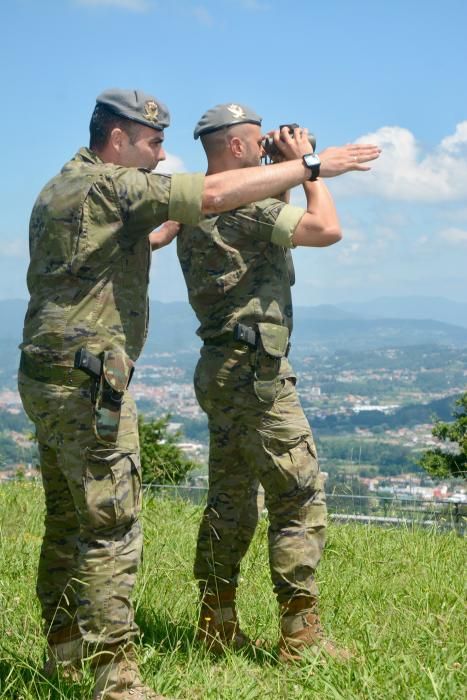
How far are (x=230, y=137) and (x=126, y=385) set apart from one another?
1.38 metres

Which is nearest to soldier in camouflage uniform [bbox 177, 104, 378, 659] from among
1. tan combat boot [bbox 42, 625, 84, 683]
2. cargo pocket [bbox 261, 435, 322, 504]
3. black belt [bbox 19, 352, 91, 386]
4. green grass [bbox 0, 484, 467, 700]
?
cargo pocket [bbox 261, 435, 322, 504]

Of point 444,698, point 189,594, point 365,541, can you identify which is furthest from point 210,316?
point 365,541

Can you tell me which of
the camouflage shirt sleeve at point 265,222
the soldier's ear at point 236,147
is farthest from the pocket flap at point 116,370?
the soldier's ear at point 236,147

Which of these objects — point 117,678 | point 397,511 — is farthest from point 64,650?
point 397,511

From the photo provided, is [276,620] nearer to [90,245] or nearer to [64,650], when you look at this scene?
[64,650]

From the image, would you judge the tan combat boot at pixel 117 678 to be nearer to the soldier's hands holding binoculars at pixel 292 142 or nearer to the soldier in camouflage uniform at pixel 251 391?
the soldier in camouflage uniform at pixel 251 391

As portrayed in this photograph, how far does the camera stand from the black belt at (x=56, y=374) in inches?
138

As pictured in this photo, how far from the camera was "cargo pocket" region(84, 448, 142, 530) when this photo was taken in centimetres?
339

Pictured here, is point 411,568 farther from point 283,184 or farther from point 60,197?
point 60,197

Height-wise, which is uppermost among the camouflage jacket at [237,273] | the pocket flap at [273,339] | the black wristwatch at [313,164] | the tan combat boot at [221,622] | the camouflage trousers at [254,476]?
the black wristwatch at [313,164]

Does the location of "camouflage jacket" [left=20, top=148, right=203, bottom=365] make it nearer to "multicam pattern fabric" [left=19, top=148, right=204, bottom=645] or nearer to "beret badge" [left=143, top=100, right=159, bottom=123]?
"multicam pattern fabric" [left=19, top=148, right=204, bottom=645]

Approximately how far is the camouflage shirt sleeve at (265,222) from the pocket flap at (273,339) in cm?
35

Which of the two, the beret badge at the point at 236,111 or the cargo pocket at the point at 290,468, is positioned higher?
the beret badge at the point at 236,111

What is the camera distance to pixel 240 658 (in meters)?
4.11
